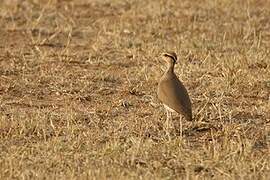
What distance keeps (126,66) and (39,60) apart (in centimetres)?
105

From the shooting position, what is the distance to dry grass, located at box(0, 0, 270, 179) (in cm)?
618

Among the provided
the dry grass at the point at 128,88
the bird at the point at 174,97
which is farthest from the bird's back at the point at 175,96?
the dry grass at the point at 128,88

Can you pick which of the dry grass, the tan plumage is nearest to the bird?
the tan plumage

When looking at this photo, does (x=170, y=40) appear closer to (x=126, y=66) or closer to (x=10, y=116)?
(x=126, y=66)

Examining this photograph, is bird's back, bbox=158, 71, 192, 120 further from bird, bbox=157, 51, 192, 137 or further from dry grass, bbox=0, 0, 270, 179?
dry grass, bbox=0, 0, 270, 179

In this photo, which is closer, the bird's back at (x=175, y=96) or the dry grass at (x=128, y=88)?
the dry grass at (x=128, y=88)

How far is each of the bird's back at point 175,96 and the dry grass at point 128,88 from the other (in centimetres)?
26

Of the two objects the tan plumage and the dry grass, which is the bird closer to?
the tan plumage

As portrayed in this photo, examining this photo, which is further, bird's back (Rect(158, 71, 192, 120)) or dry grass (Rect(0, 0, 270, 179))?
bird's back (Rect(158, 71, 192, 120))

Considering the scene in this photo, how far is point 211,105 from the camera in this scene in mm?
8117

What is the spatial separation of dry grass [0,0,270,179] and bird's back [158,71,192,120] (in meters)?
0.26

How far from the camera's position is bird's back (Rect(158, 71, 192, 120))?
6797 mm

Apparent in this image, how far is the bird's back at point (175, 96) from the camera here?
22.3ft

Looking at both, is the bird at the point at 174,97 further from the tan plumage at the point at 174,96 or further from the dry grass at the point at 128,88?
the dry grass at the point at 128,88
